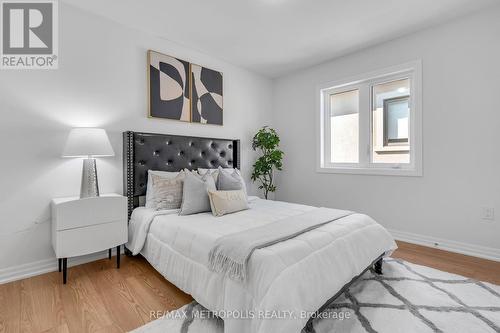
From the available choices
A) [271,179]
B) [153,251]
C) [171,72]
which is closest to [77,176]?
[153,251]

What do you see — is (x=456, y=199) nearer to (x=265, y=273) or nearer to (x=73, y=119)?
(x=265, y=273)

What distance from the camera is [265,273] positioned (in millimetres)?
1264

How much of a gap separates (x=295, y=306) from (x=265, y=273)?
208 mm

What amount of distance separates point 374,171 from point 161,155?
2686 mm

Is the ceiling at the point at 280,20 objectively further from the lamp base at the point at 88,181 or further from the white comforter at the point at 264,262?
the white comforter at the point at 264,262

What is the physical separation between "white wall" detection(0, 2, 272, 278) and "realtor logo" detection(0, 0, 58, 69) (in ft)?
0.23

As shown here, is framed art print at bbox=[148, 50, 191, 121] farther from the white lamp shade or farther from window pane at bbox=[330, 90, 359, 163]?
window pane at bbox=[330, 90, 359, 163]

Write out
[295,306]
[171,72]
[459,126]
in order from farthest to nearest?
[171,72]
[459,126]
[295,306]

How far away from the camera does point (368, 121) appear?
10.9 feet

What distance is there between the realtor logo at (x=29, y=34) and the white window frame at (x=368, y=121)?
3.25 metres

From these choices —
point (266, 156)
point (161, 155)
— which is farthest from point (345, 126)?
point (161, 155)

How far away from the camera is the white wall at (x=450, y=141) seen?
2.44m

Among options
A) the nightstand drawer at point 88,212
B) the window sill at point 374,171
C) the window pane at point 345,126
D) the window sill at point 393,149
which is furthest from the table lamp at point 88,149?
the window sill at point 393,149

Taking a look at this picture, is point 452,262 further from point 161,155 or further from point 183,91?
point 183,91
